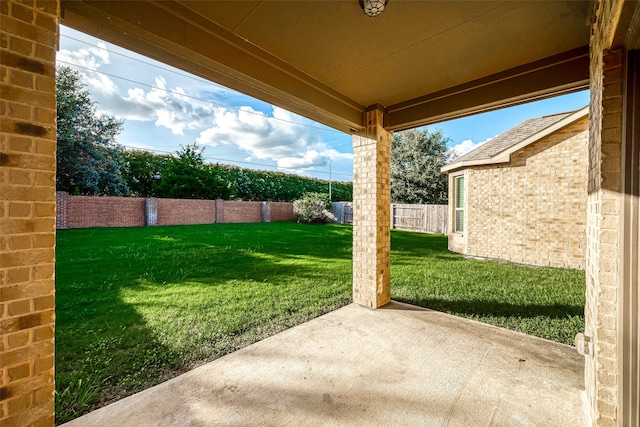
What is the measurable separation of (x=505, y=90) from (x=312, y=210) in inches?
607

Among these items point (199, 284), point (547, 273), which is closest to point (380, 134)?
point (199, 284)

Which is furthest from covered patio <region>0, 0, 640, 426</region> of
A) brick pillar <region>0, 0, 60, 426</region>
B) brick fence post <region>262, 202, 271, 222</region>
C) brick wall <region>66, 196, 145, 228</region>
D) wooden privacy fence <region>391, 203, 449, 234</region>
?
brick fence post <region>262, 202, 271, 222</region>

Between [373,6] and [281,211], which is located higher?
[373,6]

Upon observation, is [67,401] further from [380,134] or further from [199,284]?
[380,134]

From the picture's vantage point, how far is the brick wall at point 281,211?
64.3 ft

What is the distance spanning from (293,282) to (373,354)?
2.81 m

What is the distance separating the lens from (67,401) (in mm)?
2023

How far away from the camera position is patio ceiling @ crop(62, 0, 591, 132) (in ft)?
6.24

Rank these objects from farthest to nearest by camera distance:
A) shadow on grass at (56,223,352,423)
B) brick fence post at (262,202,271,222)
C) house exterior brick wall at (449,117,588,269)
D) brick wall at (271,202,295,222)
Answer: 1. brick wall at (271,202,295,222)
2. brick fence post at (262,202,271,222)
3. house exterior brick wall at (449,117,588,269)
4. shadow on grass at (56,223,352,423)

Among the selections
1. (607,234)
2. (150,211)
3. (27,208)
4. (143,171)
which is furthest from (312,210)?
(27,208)

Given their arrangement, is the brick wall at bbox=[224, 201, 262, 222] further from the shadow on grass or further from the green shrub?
the shadow on grass

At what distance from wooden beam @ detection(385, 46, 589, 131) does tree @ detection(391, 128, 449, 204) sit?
19.5m

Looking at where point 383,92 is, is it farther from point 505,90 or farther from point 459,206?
point 459,206

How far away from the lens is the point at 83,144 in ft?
45.9
